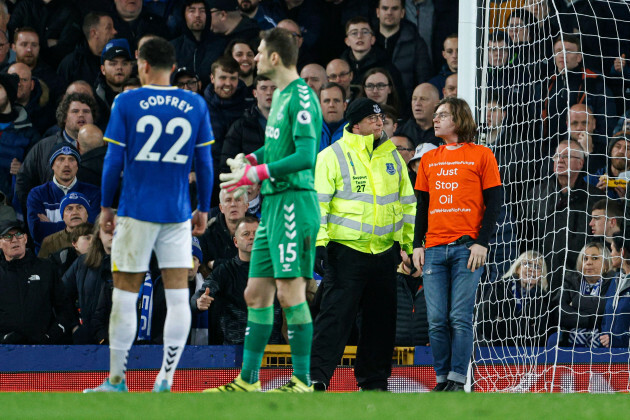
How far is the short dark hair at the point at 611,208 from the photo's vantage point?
921 centimetres

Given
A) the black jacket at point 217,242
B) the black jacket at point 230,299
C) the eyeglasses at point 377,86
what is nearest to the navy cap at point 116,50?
the black jacket at point 217,242

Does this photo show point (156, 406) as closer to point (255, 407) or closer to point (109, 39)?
point (255, 407)

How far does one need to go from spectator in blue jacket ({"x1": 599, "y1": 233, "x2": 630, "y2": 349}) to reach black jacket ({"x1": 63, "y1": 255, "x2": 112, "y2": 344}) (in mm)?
4466

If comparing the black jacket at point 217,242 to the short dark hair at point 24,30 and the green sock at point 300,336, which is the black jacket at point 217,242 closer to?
the short dark hair at point 24,30

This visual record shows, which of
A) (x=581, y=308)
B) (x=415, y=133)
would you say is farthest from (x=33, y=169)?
(x=581, y=308)

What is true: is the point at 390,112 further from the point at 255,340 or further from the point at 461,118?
the point at 255,340

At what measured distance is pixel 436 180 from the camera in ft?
22.3

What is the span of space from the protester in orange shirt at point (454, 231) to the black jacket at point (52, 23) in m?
5.86

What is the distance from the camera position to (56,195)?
9523 millimetres

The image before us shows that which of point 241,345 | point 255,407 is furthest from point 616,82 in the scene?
point 255,407

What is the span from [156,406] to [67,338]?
4492 millimetres

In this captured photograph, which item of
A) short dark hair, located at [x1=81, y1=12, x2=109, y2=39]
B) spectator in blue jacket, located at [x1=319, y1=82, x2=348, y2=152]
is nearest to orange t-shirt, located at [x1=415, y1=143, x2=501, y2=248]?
spectator in blue jacket, located at [x1=319, y1=82, x2=348, y2=152]

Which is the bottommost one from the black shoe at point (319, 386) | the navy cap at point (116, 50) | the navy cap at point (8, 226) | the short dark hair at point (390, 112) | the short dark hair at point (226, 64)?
the black shoe at point (319, 386)

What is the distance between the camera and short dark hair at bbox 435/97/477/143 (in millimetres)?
6742
